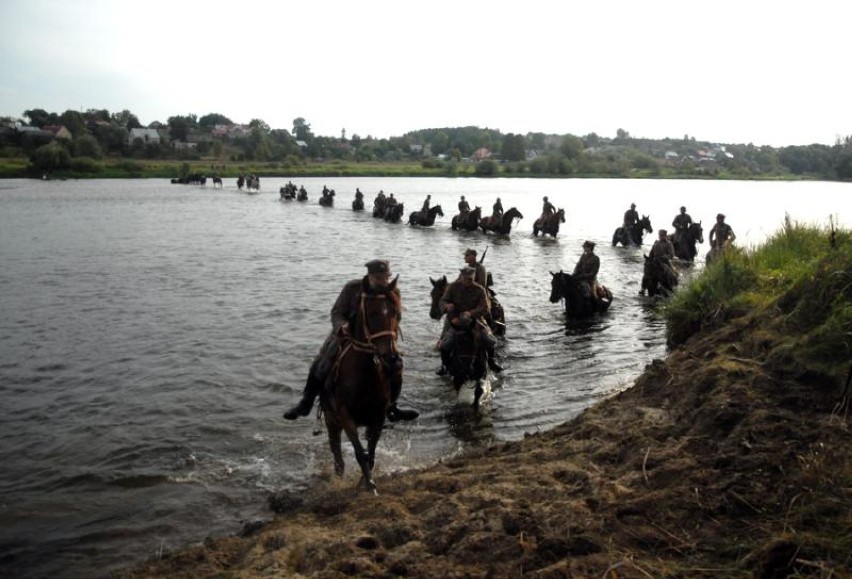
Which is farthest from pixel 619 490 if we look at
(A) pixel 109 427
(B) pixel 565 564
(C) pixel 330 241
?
Answer: (C) pixel 330 241

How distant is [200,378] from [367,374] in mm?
6044

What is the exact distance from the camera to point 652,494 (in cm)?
523

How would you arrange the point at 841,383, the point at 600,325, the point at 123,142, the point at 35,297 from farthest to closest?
the point at 123,142 → the point at 35,297 → the point at 600,325 → the point at 841,383

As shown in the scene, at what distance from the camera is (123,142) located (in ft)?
438

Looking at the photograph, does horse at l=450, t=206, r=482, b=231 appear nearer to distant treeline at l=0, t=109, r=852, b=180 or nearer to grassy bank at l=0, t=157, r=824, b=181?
grassy bank at l=0, t=157, r=824, b=181

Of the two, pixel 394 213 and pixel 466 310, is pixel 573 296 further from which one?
pixel 394 213

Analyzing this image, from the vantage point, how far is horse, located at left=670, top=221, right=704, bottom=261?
25.2 metres

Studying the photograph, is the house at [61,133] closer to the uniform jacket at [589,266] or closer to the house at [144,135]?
the house at [144,135]

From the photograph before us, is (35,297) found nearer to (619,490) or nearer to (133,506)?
(133,506)

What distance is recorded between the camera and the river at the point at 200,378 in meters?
7.23

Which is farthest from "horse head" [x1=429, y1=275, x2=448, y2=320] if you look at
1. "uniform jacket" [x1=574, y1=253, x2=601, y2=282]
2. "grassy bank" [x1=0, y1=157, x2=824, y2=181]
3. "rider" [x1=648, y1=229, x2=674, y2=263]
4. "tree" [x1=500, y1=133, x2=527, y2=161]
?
"tree" [x1=500, y1=133, x2=527, y2=161]

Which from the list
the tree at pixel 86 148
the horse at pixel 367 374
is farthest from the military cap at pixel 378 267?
the tree at pixel 86 148

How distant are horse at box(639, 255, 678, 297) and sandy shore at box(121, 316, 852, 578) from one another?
1146 centimetres

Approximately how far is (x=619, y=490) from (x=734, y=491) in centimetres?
97
